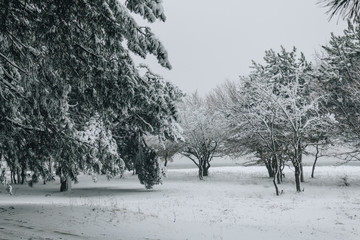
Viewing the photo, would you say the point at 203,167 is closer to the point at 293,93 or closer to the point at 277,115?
the point at 277,115

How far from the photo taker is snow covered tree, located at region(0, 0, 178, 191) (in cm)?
582

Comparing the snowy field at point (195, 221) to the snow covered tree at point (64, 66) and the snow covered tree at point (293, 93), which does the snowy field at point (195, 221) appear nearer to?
the snow covered tree at point (64, 66)

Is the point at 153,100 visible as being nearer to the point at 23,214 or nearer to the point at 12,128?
the point at 12,128

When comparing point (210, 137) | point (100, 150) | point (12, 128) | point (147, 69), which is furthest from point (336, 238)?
point (210, 137)

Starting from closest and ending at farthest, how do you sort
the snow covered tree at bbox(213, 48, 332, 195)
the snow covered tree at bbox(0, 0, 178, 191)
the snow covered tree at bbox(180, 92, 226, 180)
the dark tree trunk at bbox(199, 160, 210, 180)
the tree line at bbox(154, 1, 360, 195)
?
the snow covered tree at bbox(0, 0, 178, 191), the snow covered tree at bbox(213, 48, 332, 195), the tree line at bbox(154, 1, 360, 195), the dark tree trunk at bbox(199, 160, 210, 180), the snow covered tree at bbox(180, 92, 226, 180)

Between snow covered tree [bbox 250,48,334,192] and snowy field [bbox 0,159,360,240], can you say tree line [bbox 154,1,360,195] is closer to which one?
snow covered tree [bbox 250,48,334,192]

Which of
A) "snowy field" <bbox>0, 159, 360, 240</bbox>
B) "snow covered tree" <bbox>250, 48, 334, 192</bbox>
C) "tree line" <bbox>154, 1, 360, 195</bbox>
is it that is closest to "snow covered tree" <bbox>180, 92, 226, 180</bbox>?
"tree line" <bbox>154, 1, 360, 195</bbox>

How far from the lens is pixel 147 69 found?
1605cm

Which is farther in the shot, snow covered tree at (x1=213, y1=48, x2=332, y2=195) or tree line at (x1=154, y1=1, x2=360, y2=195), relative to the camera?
tree line at (x1=154, y1=1, x2=360, y2=195)

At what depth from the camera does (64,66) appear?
6.57 metres

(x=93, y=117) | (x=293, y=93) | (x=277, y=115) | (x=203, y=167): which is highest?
(x=293, y=93)

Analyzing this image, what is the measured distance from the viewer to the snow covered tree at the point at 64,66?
19.1 feet

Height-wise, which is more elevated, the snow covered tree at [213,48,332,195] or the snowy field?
the snow covered tree at [213,48,332,195]

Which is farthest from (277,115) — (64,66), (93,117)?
(64,66)
